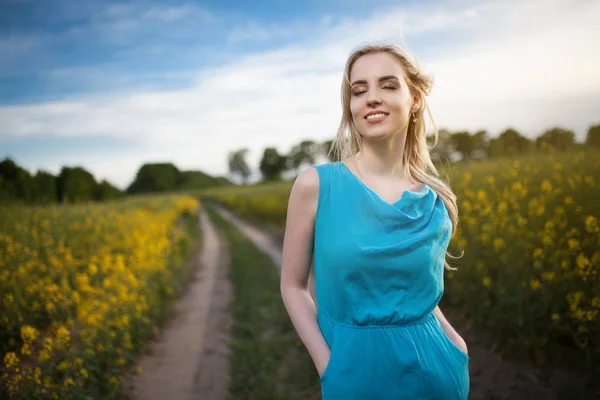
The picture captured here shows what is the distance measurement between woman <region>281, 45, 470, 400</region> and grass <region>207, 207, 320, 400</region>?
2894 mm


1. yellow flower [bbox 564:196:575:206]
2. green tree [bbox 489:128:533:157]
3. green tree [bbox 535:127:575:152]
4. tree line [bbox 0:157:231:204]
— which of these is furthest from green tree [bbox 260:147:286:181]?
yellow flower [bbox 564:196:575:206]

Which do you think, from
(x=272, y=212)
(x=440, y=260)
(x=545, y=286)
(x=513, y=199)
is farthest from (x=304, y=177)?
(x=272, y=212)

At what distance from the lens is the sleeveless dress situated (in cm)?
116

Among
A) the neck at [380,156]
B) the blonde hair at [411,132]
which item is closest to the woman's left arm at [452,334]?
the blonde hair at [411,132]

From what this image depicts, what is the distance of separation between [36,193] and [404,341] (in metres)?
10.7

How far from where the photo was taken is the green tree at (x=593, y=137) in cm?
521

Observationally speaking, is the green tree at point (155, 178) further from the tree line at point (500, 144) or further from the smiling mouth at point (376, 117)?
the smiling mouth at point (376, 117)

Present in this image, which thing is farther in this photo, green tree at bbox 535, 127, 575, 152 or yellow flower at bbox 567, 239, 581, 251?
green tree at bbox 535, 127, 575, 152

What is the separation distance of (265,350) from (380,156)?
3955mm

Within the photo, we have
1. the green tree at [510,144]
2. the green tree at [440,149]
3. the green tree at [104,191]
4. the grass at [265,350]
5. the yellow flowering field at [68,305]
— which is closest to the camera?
the green tree at [440,149]

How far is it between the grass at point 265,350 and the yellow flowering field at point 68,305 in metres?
1.24

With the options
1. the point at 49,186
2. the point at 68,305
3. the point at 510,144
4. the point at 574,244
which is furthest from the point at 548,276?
the point at 49,186

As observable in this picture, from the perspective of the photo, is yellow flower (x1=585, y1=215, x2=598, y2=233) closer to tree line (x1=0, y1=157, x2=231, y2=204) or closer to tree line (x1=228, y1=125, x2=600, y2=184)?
tree line (x1=228, y1=125, x2=600, y2=184)

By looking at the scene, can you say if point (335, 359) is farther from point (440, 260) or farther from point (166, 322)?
point (166, 322)
